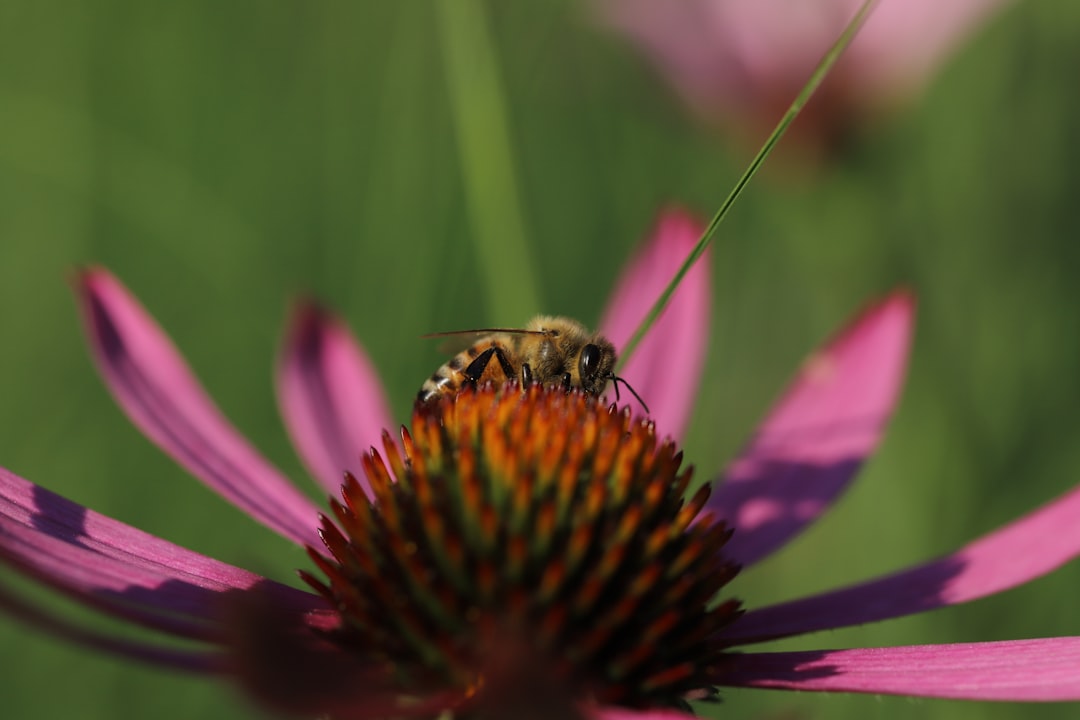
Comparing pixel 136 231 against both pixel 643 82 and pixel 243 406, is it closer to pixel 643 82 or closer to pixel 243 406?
pixel 243 406

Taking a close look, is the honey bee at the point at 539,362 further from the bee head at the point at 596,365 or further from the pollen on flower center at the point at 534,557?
the pollen on flower center at the point at 534,557

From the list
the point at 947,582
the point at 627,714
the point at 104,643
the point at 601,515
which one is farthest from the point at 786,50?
the point at 104,643

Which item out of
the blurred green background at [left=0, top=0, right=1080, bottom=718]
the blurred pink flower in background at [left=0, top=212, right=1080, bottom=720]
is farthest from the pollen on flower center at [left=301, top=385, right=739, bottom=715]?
the blurred green background at [left=0, top=0, right=1080, bottom=718]

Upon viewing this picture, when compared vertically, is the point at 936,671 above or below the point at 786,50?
below

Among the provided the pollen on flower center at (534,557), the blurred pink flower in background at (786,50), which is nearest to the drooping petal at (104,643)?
the pollen on flower center at (534,557)

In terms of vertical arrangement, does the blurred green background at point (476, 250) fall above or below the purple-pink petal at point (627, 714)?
above

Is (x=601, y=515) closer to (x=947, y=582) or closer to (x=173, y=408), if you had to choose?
(x=947, y=582)
